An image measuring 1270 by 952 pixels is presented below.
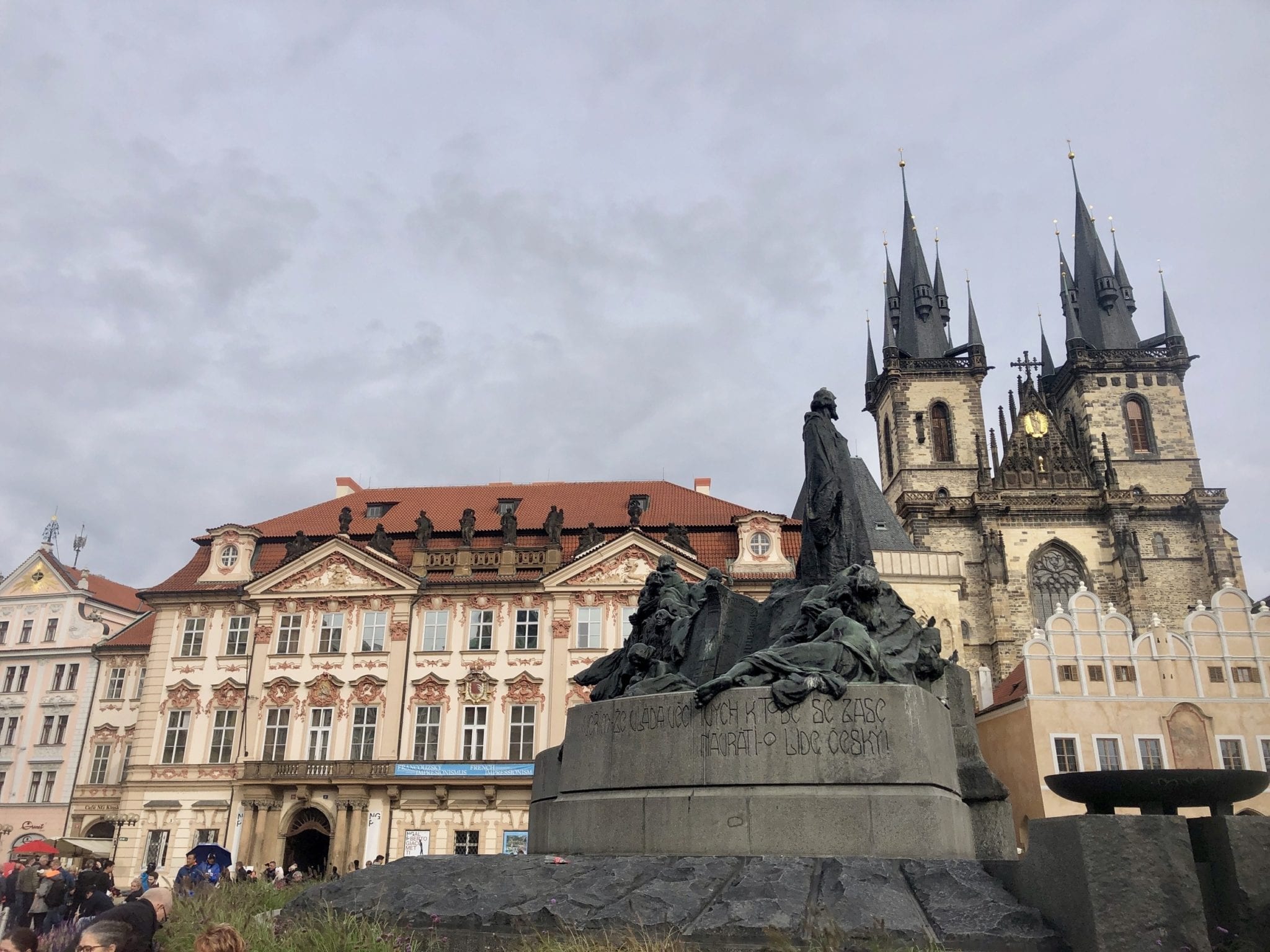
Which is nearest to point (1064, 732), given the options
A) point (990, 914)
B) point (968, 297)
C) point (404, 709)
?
point (404, 709)

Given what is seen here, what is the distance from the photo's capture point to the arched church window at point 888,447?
61722 millimetres

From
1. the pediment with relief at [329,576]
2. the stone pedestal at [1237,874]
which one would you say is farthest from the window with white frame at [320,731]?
the stone pedestal at [1237,874]

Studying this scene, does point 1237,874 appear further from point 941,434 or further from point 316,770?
point 941,434

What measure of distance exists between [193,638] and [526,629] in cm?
1103

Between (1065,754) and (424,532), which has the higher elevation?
(424,532)

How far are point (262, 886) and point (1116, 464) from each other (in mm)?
54845

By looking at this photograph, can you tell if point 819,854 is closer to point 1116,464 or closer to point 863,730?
point 863,730

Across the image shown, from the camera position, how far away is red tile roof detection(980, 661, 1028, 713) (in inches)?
1323

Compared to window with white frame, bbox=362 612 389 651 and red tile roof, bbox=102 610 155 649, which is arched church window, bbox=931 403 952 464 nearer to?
window with white frame, bbox=362 612 389 651

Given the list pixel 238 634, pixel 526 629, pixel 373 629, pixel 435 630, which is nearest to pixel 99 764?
pixel 238 634

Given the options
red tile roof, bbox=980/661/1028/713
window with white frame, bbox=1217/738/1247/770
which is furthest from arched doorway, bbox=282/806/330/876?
window with white frame, bbox=1217/738/1247/770

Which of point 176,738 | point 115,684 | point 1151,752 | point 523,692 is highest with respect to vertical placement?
point 115,684

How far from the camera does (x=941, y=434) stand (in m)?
60.0

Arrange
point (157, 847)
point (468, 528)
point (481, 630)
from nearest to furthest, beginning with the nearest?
point (157, 847)
point (481, 630)
point (468, 528)
